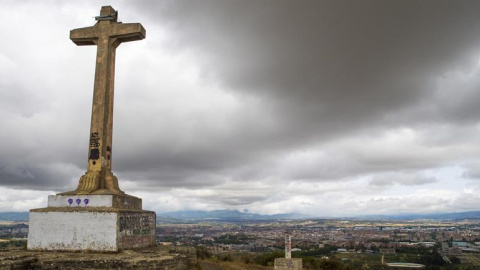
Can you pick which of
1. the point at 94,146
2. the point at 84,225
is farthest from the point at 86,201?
the point at 94,146

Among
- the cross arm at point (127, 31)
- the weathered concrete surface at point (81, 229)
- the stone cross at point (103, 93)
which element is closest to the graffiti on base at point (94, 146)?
the stone cross at point (103, 93)

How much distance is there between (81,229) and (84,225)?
0.13 m

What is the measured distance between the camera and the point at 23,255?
8.21 meters

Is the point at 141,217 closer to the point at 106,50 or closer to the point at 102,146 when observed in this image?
the point at 102,146

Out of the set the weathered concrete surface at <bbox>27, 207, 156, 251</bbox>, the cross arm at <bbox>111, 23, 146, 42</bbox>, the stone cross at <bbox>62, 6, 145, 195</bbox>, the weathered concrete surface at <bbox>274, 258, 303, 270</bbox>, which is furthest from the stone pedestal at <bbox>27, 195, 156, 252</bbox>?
the weathered concrete surface at <bbox>274, 258, 303, 270</bbox>

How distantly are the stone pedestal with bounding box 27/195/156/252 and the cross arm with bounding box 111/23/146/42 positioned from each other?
4.93 m

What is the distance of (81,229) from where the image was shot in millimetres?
9375

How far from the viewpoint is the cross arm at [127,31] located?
11344 mm

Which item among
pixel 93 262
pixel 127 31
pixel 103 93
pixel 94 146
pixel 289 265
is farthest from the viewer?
pixel 289 265

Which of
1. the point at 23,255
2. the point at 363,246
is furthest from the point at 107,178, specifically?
the point at 363,246

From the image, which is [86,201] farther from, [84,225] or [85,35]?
[85,35]

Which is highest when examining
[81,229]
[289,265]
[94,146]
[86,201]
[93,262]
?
[94,146]

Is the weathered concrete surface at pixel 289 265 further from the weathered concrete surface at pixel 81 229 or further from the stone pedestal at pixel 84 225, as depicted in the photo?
the weathered concrete surface at pixel 81 229

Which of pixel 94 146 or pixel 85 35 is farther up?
pixel 85 35
